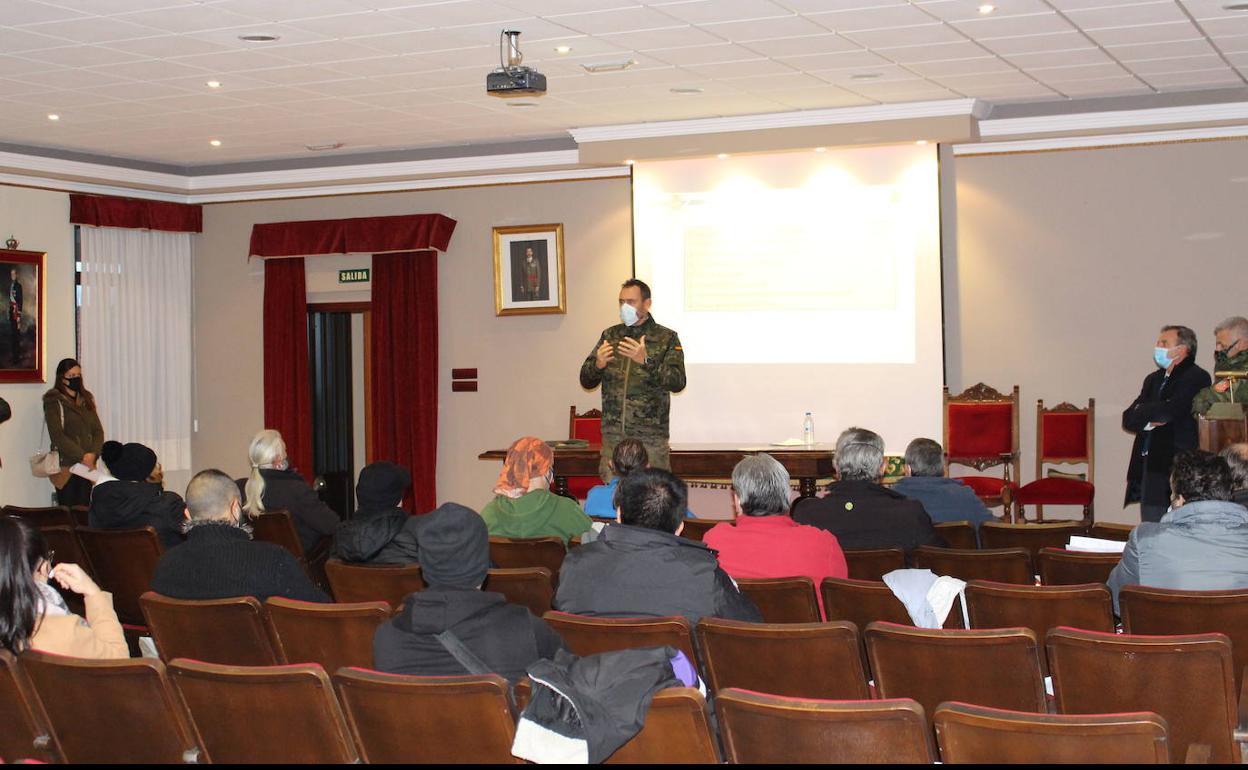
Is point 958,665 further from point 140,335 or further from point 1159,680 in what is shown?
point 140,335

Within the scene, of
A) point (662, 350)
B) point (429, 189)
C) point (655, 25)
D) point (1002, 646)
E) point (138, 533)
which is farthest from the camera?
point (429, 189)

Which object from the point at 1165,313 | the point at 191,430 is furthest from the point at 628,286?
the point at 191,430

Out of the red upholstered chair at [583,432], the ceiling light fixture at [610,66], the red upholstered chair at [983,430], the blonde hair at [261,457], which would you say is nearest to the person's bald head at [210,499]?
the blonde hair at [261,457]

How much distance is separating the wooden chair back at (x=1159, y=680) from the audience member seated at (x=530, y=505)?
2519mm

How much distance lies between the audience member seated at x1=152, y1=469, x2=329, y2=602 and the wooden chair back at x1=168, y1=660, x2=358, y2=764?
1127mm

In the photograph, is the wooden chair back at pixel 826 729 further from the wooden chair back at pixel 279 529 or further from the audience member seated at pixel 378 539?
the wooden chair back at pixel 279 529

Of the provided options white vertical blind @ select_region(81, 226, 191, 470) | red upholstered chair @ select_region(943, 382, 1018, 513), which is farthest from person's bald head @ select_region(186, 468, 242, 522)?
white vertical blind @ select_region(81, 226, 191, 470)

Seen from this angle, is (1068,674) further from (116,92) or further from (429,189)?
(429,189)

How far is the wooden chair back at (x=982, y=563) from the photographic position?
14.6 ft

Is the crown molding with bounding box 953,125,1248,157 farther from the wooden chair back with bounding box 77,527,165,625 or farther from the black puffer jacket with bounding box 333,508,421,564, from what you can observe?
the wooden chair back with bounding box 77,527,165,625

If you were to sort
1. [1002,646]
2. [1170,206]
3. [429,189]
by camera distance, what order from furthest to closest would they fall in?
[429,189] < [1170,206] < [1002,646]

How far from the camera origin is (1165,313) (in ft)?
29.5

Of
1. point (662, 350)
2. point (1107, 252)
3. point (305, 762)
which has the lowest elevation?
point (305, 762)

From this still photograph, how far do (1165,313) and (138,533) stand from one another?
7048 millimetres
